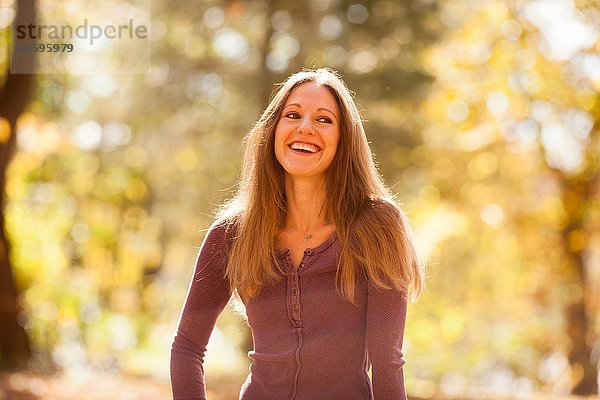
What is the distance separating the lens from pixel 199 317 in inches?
98.0

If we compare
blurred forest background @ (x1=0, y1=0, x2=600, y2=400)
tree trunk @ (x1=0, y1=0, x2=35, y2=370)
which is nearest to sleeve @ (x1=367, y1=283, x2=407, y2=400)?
blurred forest background @ (x1=0, y1=0, x2=600, y2=400)

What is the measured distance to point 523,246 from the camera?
12312 millimetres

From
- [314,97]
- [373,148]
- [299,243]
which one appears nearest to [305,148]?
[314,97]

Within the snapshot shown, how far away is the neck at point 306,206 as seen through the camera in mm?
2480

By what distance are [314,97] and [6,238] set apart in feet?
22.7

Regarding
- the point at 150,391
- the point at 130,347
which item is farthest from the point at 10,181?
the point at 150,391

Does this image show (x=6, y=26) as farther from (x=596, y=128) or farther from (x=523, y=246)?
(x=523, y=246)

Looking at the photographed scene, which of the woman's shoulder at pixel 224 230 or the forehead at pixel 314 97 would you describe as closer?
the forehead at pixel 314 97

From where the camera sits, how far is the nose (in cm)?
243

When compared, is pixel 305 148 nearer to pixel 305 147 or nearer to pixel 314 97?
pixel 305 147

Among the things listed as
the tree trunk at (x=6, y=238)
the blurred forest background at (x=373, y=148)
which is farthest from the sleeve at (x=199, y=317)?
the tree trunk at (x=6, y=238)

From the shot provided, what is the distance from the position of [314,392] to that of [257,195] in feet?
2.16

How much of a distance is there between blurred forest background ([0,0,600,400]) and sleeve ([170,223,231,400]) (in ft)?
11.5

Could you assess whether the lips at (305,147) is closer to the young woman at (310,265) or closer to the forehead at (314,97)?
the young woman at (310,265)
